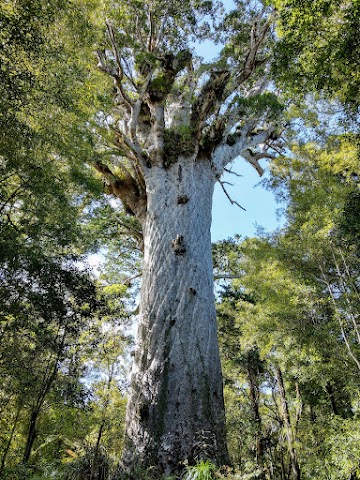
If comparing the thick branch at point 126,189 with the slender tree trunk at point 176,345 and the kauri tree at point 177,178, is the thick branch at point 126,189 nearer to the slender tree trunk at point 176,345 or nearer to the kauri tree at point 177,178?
the kauri tree at point 177,178

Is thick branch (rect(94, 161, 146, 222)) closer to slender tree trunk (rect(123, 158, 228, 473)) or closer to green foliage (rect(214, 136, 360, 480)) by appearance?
slender tree trunk (rect(123, 158, 228, 473))

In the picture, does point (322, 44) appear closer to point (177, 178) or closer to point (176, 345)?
point (177, 178)

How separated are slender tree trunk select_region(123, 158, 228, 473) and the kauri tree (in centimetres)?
1

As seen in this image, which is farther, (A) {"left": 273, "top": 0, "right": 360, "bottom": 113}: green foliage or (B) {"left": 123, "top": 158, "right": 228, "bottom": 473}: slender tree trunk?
(A) {"left": 273, "top": 0, "right": 360, "bottom": 113}: green foliage

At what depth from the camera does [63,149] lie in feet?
15.0

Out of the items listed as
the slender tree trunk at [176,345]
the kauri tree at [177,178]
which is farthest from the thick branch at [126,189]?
the slender tree trunk at [176,345]

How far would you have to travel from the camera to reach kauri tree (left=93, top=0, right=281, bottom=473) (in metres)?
3.70

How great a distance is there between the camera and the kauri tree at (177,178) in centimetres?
370

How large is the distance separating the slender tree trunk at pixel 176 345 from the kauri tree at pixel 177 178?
0.01 meters

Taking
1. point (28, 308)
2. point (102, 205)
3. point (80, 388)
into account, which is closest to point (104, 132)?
point (102, 205)

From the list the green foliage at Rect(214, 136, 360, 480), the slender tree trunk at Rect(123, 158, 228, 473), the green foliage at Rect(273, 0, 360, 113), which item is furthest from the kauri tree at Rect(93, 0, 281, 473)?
the green foliage at Rect(273, 0, 360, 113)

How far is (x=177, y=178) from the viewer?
245 inches

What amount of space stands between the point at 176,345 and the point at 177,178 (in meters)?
3.13

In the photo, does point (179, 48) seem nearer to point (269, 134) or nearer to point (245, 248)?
point (269, 134)
